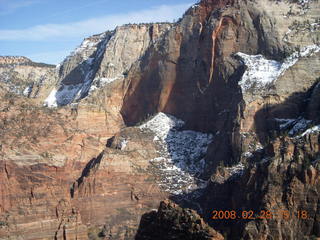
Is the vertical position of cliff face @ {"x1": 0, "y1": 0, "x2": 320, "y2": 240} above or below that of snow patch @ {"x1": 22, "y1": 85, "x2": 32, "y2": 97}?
below

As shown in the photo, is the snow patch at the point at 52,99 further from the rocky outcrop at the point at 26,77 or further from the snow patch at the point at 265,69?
the snow patch at the point at 265,69

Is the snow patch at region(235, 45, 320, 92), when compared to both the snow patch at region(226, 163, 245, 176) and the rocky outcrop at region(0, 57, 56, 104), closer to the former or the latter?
the snow patch at region(226, 163, 245, 176)

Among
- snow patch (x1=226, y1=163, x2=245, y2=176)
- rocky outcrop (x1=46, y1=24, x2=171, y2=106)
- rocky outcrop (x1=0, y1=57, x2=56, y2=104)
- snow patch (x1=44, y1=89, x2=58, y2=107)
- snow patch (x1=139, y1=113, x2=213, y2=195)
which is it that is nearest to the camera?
snow patch (x1=226, y1=163, x2=245, y2=176)

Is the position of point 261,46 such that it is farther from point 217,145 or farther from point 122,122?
point 122,122

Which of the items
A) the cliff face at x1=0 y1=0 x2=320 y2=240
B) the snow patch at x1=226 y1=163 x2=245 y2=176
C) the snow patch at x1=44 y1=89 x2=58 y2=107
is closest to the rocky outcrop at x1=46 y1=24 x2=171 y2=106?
the snow patch at x1=44 y1=89 x2=58 y2=107

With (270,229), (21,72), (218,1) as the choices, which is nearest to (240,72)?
(218,1)
